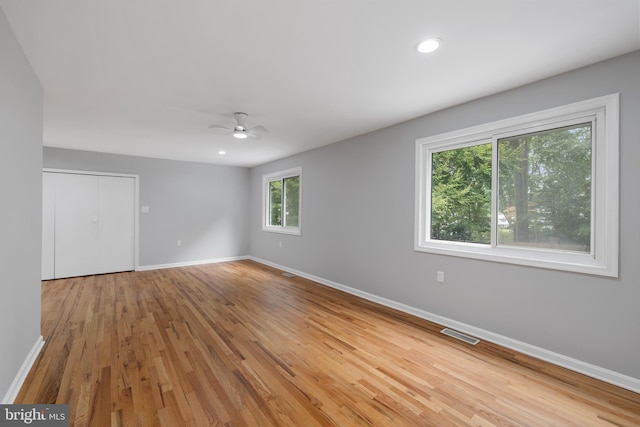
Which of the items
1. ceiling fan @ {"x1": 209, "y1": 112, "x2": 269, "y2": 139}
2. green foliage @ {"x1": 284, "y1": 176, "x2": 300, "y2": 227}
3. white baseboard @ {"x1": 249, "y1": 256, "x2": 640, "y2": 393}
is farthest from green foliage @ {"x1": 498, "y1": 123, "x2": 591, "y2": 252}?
green foliage @ {"x1": 284, "y1": 176, "x2": 300, "y2": 227}

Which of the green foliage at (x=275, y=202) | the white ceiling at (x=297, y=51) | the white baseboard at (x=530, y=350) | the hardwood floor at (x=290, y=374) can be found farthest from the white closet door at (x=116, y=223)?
the white baseboard at (x=530, y=350)

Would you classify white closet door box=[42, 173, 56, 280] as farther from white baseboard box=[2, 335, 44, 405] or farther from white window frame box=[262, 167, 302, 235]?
white window frame box=[262, 167, 302, 235]

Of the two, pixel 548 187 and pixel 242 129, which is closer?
pixel 548 187

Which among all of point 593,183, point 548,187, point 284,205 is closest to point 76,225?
point 284,205

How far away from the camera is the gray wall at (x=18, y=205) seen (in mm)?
1686

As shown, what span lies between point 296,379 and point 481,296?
2001 mm

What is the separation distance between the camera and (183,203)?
20.9 ft

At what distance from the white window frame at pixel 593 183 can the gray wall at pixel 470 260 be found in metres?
0.06

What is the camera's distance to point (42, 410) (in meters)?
1.70

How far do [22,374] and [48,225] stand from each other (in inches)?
165

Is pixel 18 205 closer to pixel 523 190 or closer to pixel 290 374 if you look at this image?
pixel 290 374

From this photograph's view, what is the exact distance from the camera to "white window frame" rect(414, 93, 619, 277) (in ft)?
6.81

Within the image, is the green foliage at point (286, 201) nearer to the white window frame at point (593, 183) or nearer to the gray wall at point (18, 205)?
the white window frame at point (593, 183)

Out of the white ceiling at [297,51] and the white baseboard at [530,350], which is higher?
the white ceiling at [297,51]
